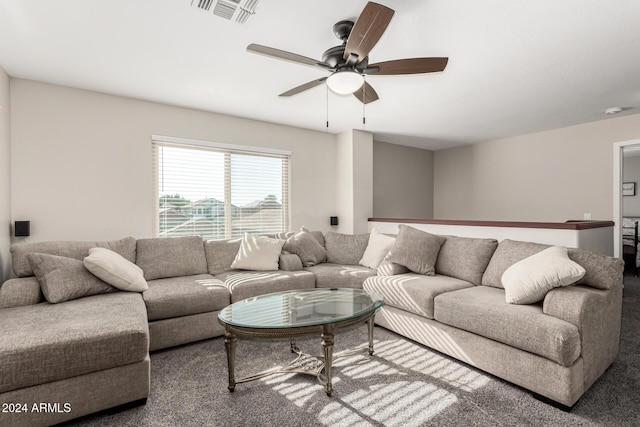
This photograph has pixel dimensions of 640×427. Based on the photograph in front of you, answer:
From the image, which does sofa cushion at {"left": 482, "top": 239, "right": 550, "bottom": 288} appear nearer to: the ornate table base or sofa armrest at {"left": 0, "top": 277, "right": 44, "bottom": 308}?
the ornate table base

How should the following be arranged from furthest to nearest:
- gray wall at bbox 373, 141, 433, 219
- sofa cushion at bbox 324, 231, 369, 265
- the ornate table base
A: gray wall at bbox 373, 141, 433, 219
sofa cushion at bbox 324, 231, 369, 265
the ornate table base

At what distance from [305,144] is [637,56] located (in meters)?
3.74

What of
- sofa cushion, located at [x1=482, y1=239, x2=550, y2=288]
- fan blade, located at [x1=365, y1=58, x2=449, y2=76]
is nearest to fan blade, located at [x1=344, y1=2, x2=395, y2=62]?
fan blade, located at [x1=365, y1=58, x2=449, y2=76]

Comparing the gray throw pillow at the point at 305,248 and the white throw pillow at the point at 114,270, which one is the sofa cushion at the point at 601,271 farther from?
the white throw pillow at the point at 114,270

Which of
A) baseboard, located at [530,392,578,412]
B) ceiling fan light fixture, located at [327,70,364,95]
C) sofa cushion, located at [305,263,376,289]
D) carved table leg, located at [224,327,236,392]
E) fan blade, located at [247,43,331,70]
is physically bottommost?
baseboard, located at [530,392,578,412]

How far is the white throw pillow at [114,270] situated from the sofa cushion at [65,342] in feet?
1.39

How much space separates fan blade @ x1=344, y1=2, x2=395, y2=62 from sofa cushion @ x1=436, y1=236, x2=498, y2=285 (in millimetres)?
2068

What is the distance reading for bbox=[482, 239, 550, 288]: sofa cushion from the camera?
2.62m

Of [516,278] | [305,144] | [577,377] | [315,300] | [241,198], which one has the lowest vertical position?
[577,377]

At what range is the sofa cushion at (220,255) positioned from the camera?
3596 mm

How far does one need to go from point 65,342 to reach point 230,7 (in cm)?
214

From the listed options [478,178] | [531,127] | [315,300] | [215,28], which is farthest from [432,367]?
[478,178]

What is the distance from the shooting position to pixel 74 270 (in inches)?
98.3

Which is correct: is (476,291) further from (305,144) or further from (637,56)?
(305,144)
